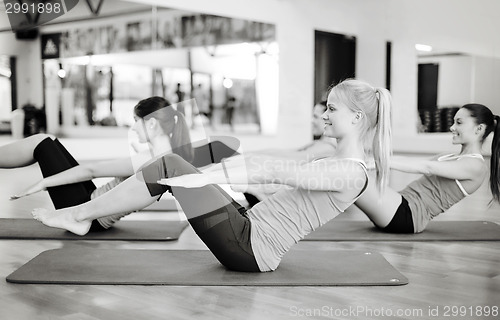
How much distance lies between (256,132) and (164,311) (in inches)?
303

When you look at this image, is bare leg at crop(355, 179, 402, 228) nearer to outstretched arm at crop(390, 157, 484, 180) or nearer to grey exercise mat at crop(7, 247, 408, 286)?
outstretched arm at crop(390, 157, 484, 180)

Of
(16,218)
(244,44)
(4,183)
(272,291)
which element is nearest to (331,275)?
(272,291)

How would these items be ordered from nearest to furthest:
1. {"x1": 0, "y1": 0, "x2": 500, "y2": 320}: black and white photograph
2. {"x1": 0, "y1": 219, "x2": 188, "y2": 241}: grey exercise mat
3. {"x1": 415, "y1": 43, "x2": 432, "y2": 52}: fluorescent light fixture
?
{"x1": 0, "y1": 0, "x2": 500, "y2": 320}: black and white photograph, {"x1": 0, "y1": 219, "x2": 188, "y2": 241}: grey exercise mat, {"x1": 415, "y1": 43, "x2": 432, "y2": 52}: fluorescent light fixture

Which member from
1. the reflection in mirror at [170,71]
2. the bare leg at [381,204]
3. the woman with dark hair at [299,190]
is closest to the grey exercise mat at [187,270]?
the woman with dark hair at [299,190]

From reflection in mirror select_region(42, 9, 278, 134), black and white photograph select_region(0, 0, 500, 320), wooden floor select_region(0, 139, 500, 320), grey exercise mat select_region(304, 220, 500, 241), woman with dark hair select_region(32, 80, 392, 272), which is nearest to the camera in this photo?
wooden floor select_region(0, 139, 500, 320)

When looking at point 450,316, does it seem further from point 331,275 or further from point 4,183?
point 4,183

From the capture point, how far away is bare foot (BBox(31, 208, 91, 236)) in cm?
233

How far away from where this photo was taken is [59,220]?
7.70ft

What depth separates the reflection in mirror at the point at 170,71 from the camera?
23.8ft

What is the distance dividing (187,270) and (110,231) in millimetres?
945

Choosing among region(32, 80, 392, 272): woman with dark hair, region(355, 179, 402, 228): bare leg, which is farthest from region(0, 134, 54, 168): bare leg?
region(355, 179, 402, 228): bare leg

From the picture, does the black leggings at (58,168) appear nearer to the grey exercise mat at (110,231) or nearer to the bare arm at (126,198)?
the grey exercise mat at (110,231)

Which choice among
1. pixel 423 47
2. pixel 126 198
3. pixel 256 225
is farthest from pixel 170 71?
pixel 256 225

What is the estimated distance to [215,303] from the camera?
69.2 inches
